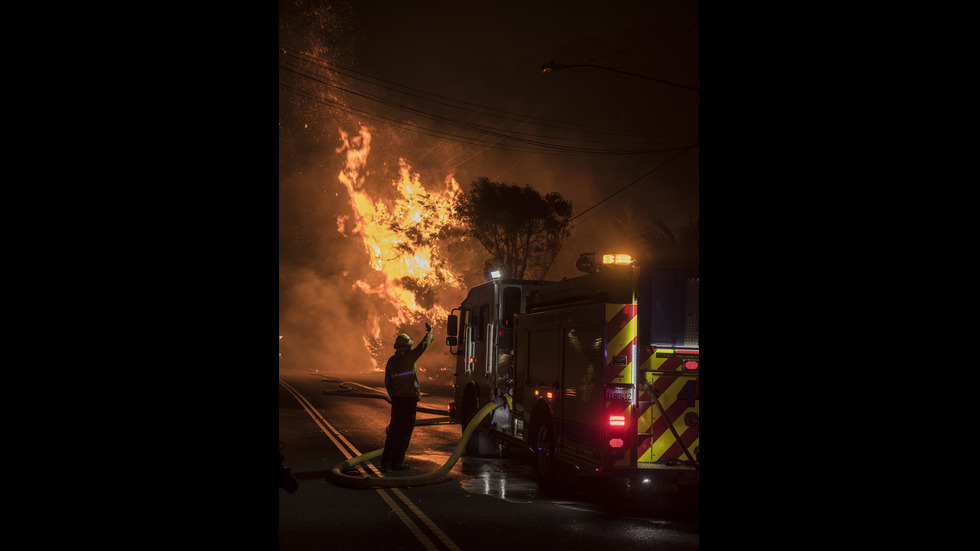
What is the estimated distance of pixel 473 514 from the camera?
845cm

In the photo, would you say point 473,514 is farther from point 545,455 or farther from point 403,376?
point 403,376

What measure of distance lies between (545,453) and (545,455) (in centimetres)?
2

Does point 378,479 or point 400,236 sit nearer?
point 378,479

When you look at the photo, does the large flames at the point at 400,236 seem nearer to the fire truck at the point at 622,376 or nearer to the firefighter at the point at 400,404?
the firefighter at the point at 400,404

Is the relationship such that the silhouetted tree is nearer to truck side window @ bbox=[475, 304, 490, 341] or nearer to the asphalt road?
truck side window @ bbox=[475, 304, 490, 341]

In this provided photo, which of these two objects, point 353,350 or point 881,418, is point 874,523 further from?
point 353,350

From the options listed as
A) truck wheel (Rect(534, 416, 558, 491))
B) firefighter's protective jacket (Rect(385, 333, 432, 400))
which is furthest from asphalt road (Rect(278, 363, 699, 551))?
firefighter's protective jacket (Rect(385, 333, 432, 400))

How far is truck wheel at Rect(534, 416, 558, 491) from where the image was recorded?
1008 cm

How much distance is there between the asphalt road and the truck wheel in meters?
0.19

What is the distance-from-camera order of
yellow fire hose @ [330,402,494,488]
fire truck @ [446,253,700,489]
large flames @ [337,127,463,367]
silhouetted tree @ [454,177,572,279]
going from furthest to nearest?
1. large flames @ [337,127,463,367]
2. silhouetted tree @ [454,177,572,279]
3. yellow fire hose @ [330,402,494,488]
4. fire truck @ [446,253,700,489]

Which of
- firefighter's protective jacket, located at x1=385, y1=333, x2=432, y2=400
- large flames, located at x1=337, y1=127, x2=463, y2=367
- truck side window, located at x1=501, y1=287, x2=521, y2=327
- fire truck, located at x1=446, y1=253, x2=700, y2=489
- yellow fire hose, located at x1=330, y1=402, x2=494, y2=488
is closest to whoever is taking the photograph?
fire truck, located at x1=446, y1=253, x2=700, y2=489

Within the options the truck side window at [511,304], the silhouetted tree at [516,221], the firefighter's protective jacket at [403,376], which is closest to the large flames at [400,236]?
the silhouetted tree at [516,221]

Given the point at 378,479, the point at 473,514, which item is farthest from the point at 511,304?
the point at 473,514
